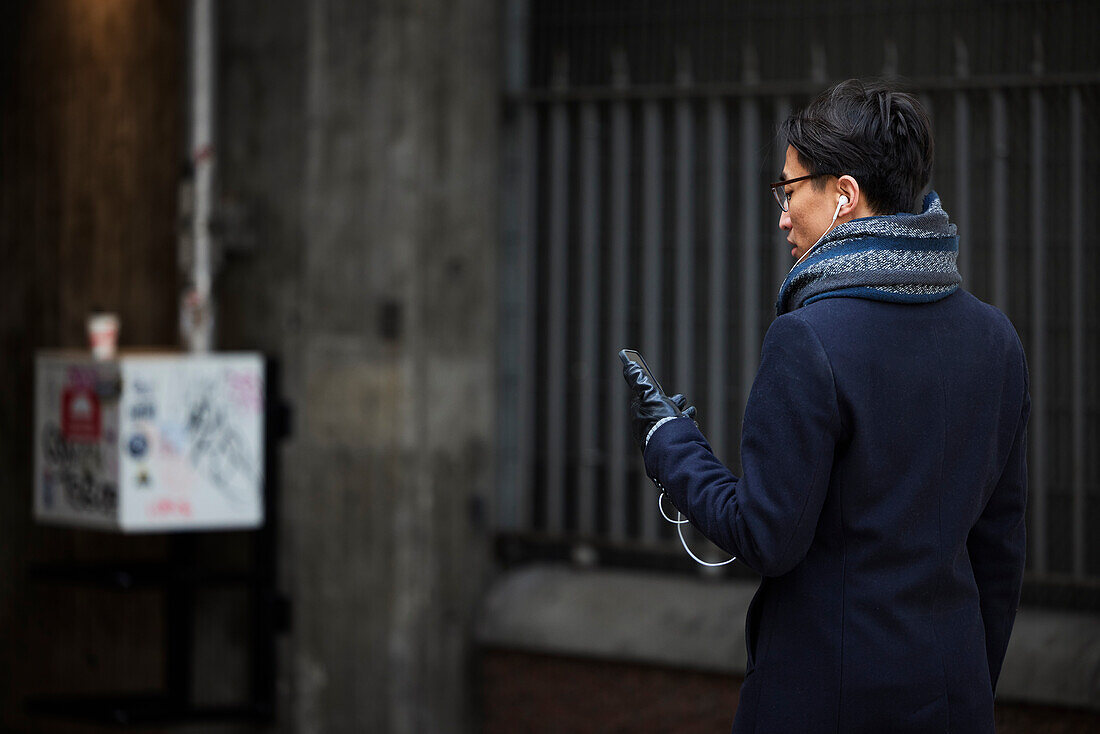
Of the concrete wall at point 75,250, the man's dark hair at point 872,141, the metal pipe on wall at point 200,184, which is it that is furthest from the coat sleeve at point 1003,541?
the concrete wall at point 75,250

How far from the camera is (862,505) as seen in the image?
180 centimetres

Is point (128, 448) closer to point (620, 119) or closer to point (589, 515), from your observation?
point (589, 515)

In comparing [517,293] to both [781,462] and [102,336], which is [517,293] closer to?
[102,336]

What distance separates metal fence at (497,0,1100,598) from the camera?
13.8ft

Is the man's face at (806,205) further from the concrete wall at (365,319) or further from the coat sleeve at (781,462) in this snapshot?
the concrete wall at (365,319)

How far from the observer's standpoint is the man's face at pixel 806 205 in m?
1.92

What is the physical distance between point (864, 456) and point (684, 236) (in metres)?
2.93

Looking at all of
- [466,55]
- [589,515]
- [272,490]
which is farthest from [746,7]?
[272,490]

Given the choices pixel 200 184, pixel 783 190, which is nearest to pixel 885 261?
pixel 783 190

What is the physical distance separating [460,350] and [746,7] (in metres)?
1.80

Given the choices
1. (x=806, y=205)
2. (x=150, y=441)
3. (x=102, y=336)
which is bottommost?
(x=150, y=441)

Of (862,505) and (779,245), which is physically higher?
(779,245)

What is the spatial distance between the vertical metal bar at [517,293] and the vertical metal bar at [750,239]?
883 mm

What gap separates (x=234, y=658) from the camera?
4.71m
